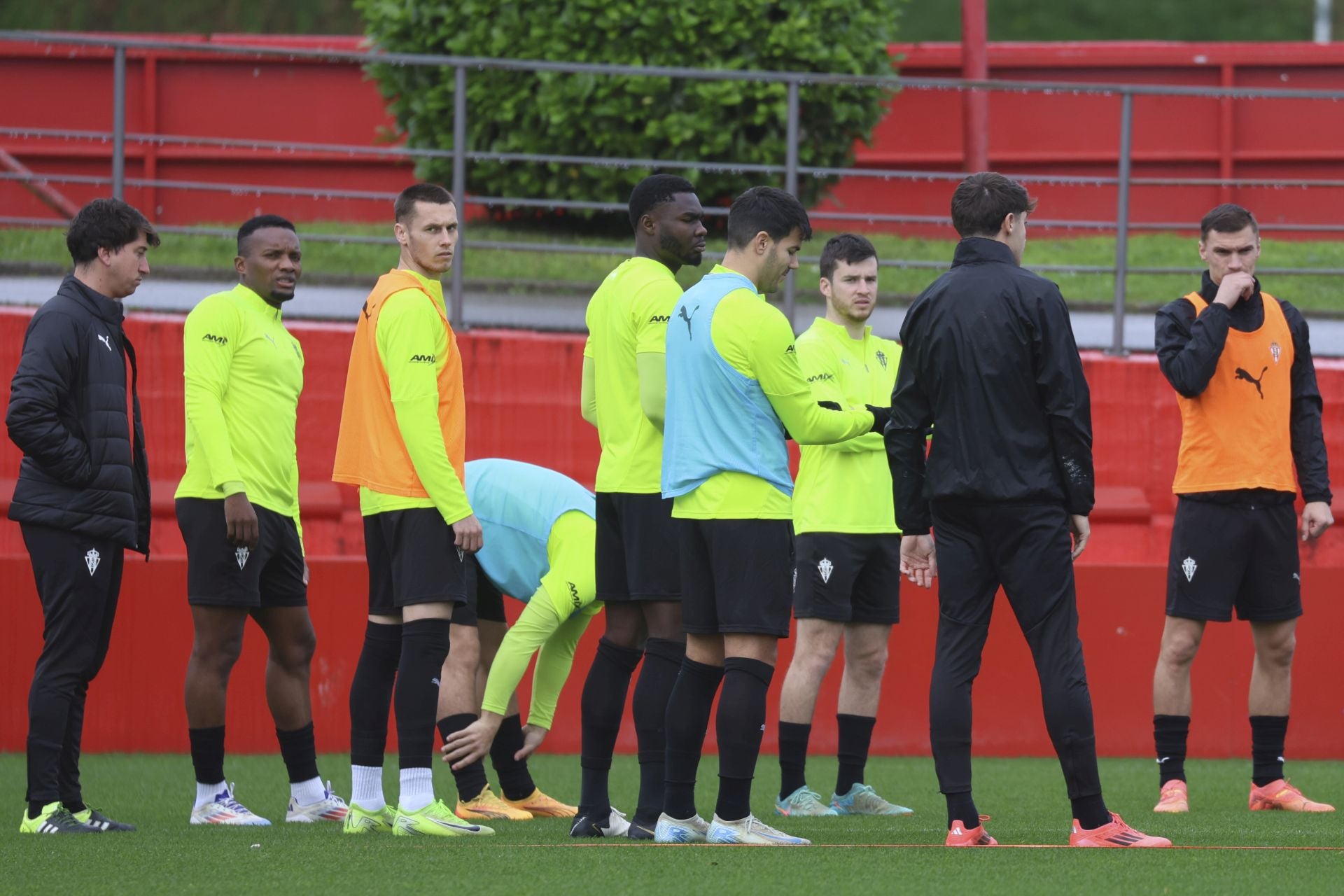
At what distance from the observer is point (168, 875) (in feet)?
15.7

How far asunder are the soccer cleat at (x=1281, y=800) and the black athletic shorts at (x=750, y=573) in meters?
2.38

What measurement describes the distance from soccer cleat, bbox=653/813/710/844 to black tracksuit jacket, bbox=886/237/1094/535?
1226 mm

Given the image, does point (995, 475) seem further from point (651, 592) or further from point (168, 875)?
point (168, 875)

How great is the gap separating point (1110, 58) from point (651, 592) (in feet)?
32.5

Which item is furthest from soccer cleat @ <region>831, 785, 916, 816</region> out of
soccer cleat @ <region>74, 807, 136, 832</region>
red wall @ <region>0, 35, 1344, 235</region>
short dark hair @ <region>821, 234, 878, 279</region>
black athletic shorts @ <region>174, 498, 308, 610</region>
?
red wall @ <region>0, 35, 1344, 235</region>

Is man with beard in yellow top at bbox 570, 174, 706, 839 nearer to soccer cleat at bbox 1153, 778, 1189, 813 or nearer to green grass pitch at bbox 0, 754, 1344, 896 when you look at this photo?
green grass pitch at bbox 0, 754, 1344, 896

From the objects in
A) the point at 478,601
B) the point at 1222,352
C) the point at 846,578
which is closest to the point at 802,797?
the point at 846,578

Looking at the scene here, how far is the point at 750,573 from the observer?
5090mm

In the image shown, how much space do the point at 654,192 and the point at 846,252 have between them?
142cm

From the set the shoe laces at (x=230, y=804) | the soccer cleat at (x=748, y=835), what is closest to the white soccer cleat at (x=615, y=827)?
the soccer cleat at (x=748, y=835)

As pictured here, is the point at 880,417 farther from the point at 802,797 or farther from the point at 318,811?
the point at 318,811

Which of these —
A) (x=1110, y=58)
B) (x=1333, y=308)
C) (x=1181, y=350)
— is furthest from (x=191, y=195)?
(x=1181, y=350)

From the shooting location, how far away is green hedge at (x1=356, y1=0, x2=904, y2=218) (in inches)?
416

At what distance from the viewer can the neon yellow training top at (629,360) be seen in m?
5.53
